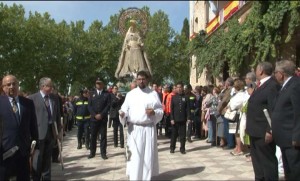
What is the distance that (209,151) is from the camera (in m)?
11.9

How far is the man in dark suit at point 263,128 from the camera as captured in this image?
246 inches

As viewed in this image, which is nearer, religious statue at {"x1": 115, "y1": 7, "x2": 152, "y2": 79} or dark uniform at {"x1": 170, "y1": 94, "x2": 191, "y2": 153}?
dark uniform at {"x1": 170, "y1": 94, "x2": 191, "y2": 153}

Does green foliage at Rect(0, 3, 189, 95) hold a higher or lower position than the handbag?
higher

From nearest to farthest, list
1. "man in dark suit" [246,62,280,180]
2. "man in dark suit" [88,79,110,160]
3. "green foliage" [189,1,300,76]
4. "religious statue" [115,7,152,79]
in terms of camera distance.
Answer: "man in dark suit" [246,62,280,180] → "man in dark suit" [88,79,110,160] → "green foliage" [189,1,300,76] → "religious statue" [115,7,152,79]

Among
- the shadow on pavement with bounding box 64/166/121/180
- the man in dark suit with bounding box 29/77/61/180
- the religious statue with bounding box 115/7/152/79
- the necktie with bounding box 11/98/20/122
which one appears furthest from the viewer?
the religious statue with bounding box 115/7/152/79

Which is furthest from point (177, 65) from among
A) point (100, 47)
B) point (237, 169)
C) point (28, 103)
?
point (28, 103)

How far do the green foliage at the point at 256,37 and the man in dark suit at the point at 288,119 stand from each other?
28.0 ft

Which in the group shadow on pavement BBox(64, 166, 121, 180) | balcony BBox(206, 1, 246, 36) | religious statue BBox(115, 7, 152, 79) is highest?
balcony BBox(206, 1, 246, 36)

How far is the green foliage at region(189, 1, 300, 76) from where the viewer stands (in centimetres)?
1415

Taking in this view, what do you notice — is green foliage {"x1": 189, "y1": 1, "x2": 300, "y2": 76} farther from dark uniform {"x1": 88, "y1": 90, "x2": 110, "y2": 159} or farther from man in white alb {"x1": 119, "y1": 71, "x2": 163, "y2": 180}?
man in white alb {"x1": 119, "y1": 71, "x2": 163, "y2": 180}

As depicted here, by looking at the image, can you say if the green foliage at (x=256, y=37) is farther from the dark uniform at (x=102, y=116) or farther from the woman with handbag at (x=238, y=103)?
the dark uniform at (x=102, y=116)

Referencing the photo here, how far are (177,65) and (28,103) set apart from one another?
157 feet

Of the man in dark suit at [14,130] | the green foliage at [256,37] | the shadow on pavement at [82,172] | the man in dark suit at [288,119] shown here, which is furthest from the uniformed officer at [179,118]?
the man in dark suit at [14,130]

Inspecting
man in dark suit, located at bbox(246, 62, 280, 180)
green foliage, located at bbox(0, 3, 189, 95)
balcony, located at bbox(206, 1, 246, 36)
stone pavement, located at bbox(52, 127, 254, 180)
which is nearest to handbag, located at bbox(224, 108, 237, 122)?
stone pavement, located at bbox(52, 127, 254, 180)
